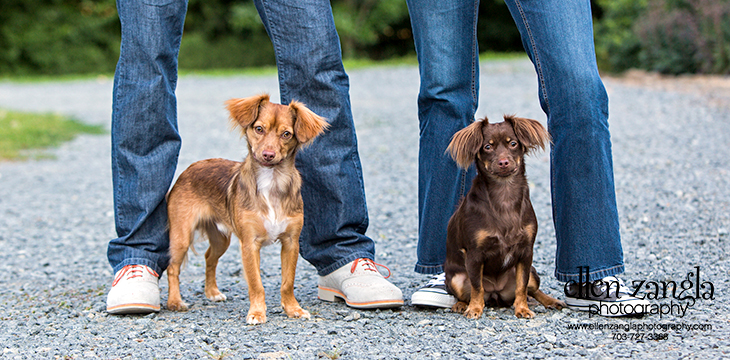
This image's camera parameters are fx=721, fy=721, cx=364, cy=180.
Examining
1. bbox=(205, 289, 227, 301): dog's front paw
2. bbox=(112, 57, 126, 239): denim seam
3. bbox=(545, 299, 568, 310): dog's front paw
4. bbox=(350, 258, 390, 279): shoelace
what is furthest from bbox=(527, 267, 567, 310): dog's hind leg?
bbox=(112, 57, 126, 239): denim seam

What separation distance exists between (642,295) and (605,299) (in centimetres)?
33

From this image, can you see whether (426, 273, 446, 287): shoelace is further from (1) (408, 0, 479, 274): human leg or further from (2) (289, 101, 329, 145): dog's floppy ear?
(2) (289, 101, 329, 145): dog's floppy ear

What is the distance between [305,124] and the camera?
121 inches

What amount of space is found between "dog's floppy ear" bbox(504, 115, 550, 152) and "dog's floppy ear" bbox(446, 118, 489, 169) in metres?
0.14

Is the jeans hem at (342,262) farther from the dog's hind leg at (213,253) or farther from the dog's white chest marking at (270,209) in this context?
the dog's hind leg at (213,253)

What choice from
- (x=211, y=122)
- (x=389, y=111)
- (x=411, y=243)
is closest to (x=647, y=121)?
(x=389, y=111)

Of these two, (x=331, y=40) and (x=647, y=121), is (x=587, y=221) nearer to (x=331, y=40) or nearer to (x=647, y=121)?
(x=331, y=40)

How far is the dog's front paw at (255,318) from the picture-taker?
119 inches

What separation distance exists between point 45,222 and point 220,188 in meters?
3.24

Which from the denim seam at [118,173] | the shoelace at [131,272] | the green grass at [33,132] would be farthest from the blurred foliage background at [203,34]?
the shoelace at [131,272]

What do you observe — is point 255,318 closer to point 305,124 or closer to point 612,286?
point 305,124

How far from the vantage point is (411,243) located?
4707 mm

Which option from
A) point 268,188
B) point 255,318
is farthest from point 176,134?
point 255,318

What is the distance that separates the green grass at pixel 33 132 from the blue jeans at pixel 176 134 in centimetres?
700
